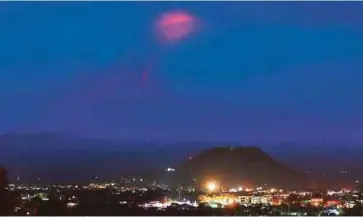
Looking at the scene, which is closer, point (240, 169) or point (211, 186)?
point (211, 186)

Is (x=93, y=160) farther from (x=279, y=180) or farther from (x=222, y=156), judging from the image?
(x=279, y=180)

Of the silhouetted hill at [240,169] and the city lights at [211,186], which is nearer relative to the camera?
the silhouetted hill at [240,169]

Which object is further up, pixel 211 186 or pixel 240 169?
pixel 240 169

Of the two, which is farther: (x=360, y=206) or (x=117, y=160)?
(x=117, y=160)

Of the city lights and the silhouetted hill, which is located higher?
the silhouetted hill

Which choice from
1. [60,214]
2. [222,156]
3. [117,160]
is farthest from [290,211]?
[117,160]

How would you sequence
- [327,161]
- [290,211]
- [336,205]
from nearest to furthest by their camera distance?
[290,211] < [336,205] < [327,161]

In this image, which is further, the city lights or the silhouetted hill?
the city lights

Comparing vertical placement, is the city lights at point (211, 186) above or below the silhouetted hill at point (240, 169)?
below
